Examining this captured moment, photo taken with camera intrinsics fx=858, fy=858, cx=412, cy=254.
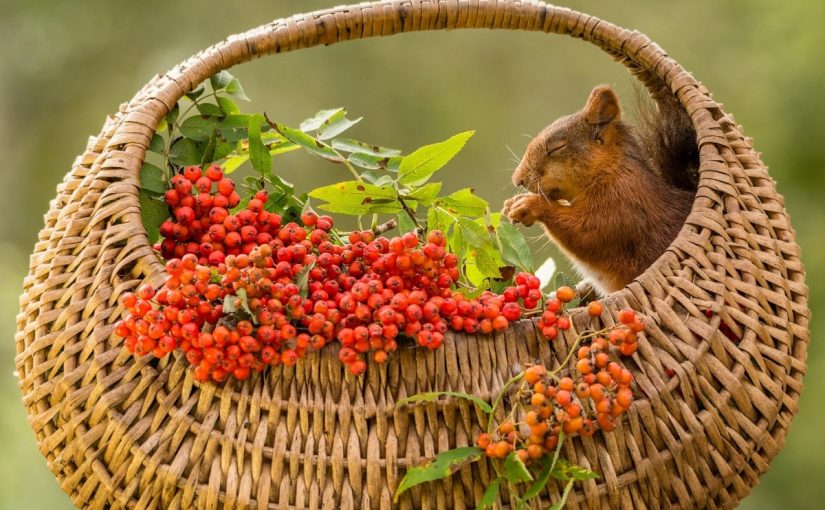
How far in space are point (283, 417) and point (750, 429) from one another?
1.56 feet

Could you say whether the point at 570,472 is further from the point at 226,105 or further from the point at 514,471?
the point at 226,105

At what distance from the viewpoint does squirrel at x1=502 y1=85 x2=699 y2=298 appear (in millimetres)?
1304

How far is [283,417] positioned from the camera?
0.82m

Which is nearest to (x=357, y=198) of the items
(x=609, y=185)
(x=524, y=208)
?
(x=524, y=208)

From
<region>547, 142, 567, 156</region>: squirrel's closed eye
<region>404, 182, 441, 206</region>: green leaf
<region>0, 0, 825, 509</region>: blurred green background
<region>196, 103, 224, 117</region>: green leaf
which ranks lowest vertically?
<region>404, 182, 441, 206</region>: green leaf

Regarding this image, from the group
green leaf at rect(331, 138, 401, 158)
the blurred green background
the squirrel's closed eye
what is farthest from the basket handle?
the blurred green background

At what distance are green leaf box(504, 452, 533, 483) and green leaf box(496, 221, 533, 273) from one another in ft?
1.03

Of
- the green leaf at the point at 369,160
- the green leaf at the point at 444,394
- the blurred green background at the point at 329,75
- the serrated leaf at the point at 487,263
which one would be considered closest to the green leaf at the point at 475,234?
the serrated leaf at the point at 487,263

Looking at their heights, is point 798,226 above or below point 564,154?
above

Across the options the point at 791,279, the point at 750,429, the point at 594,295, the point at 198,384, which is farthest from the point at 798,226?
the point at 198,384

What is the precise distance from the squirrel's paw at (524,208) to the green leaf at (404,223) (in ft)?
0.93

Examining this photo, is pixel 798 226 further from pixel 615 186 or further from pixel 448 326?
pixel 448 326

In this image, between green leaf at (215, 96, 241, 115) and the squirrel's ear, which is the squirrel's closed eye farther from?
green leaf at (215, 96, 241, 115)

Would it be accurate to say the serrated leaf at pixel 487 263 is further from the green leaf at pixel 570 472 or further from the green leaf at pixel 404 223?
the green leaf at pixel 570 472
